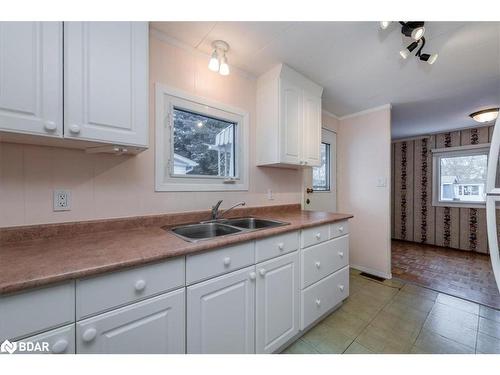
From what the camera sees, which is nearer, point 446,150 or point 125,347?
point 125,347

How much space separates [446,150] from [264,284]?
4.55 metres

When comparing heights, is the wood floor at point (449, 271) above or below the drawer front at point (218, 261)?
below

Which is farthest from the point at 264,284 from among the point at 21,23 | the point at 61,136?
the point at 21,23

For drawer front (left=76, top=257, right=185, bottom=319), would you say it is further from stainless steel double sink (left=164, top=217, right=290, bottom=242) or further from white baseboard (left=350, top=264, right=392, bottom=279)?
white baseboard (left=350, top=264, right=392, bottom=279)

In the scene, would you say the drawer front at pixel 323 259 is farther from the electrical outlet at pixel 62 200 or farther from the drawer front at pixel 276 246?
the electrical outlet at pixel 62 200

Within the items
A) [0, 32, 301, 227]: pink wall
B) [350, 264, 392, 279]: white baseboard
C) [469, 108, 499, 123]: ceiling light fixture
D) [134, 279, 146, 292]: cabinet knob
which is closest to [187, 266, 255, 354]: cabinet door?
[134, 279, 146, 292]: cabinet knob

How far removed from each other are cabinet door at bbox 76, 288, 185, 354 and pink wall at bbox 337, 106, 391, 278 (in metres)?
2.59

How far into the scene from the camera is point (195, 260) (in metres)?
0.95

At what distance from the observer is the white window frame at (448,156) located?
3457 mm

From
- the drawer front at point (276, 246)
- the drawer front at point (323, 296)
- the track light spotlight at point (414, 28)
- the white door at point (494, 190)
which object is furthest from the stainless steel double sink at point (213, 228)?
the track light spotlight at point (414, 28)

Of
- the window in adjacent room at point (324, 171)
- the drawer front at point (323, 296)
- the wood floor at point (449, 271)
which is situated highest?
the window in adjacent room at point (324, 171)

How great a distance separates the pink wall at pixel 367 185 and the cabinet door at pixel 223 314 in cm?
218

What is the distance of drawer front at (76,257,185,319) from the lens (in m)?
0.70
